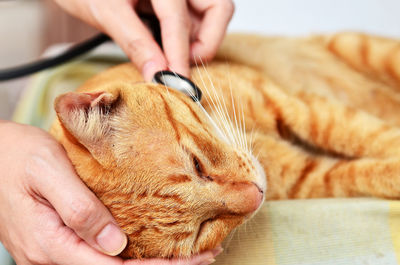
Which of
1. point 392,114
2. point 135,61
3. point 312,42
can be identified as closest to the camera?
point 135,61

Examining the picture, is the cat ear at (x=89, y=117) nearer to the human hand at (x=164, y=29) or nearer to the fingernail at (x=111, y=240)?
the fingernail at (x=111, y=240)

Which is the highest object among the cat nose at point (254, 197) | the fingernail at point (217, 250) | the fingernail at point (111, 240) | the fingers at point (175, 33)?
the fingers at point (175, 33)

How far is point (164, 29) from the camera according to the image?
54.4 inches

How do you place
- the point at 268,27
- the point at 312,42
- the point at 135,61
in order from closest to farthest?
the point at 135,61 → the point at 312,42 → the point at 268,27

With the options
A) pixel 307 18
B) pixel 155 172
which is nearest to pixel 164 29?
pixel 155 172

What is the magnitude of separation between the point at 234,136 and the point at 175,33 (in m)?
0.40

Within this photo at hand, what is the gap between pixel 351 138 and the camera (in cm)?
151

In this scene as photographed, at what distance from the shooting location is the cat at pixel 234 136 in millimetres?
1009

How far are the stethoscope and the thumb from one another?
427mm

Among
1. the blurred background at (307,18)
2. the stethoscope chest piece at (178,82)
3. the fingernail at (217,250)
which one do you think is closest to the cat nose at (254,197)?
the fingernail at (217,250)

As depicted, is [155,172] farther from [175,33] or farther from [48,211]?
[175,33]

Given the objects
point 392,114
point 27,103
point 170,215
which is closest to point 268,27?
point 392,114

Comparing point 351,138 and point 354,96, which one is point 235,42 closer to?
point 354,96

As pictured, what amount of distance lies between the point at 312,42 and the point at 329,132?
721mm
